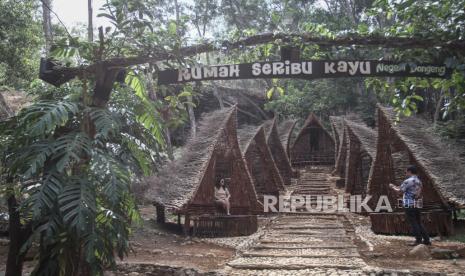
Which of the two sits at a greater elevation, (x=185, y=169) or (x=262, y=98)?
(x=262, y=98)

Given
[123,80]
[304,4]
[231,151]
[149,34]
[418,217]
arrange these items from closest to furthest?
[149,34]
[123,80]
[418,217]
[231,151]
[304,4]

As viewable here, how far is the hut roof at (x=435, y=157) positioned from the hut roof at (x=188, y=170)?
158 inches

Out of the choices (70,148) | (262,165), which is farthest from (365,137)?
(70,148)

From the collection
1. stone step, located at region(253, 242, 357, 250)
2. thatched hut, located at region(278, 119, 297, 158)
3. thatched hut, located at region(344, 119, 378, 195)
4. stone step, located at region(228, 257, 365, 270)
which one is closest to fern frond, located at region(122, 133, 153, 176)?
stone step, located at region(228, 257, 365, 270)

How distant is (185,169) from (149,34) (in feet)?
19.6

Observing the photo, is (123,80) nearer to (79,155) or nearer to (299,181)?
(79,155)

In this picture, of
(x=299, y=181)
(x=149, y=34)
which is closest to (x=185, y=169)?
(x=149, y=34)

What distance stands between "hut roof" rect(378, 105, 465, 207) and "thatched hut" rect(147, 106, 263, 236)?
3.73m

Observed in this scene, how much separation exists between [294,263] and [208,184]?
3972 millimetres

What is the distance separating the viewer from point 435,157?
10234 millimetres

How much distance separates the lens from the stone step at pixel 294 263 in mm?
6676

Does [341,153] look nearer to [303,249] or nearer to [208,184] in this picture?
[208,184]

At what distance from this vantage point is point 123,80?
518 cm

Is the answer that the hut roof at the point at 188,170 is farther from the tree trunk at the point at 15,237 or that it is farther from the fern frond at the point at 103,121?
the fern frond at the point at 103,121
